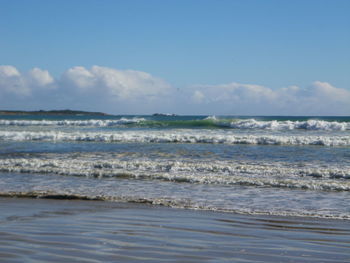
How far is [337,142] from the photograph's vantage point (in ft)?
67.7

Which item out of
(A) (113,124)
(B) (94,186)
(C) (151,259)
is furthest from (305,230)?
(A) (113,124)

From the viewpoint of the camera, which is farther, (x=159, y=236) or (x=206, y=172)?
(x=206, y=172)

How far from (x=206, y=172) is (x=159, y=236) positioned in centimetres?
681

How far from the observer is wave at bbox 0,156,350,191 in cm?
1023

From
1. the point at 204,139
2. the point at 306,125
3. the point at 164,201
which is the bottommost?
the point at 164,201

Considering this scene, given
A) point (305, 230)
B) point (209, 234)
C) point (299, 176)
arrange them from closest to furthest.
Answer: point (209, 234) < point (305, 230) < point (299, 176)

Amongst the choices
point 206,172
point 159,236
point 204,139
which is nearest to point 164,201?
point 159,236

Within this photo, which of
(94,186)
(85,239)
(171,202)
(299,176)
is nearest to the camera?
(85,239)

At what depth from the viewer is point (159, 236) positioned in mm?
5309

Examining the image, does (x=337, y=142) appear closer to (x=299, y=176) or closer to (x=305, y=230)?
(x=299, y=176)

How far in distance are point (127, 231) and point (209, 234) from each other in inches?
40.7

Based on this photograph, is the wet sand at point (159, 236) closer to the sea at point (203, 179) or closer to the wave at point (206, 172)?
the sea at point (203, 179)

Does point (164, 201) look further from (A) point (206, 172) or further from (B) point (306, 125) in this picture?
(B) point (306, 125)

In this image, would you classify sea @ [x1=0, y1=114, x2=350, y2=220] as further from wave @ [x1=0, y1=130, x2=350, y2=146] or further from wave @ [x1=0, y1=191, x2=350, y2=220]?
wave @ [x1=0, y1=130, x2=350, y2=146]
